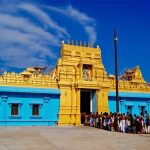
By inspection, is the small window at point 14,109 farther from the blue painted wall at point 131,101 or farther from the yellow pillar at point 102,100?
the blue painted wall at point 131,101

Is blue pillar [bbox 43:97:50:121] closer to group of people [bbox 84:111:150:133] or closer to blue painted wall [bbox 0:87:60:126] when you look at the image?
blue painted wall [bbox 0:87:60:126]

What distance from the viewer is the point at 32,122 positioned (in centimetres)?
2567

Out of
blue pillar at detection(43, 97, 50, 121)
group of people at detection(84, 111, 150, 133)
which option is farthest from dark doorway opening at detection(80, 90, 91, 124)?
group of people at detection(84, 111, 150, 133)

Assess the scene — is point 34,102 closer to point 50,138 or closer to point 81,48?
point 81,48

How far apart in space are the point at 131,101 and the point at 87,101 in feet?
14.1

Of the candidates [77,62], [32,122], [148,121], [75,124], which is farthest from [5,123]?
[148,121]

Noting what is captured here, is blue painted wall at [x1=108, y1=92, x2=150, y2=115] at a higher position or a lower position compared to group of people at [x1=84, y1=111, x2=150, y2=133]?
higher

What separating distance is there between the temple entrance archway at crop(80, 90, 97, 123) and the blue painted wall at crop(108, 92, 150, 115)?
163 centimetres

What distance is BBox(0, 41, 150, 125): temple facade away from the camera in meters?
25.8

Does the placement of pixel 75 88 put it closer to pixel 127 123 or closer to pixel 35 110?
pixel 35 110

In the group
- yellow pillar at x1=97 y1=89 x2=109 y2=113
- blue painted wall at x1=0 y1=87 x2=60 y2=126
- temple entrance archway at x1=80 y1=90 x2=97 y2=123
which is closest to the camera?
blue painted wall at x1=0 y1=87 x2=60 y2=126

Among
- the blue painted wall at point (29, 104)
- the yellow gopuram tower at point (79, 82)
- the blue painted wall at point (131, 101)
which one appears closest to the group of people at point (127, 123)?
the yellow gopuram tower at point (79, 82)

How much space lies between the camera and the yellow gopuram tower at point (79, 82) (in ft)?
88.8

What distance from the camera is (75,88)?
2739 cm
